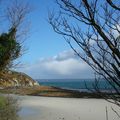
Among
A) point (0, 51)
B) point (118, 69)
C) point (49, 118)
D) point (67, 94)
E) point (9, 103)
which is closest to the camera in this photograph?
point (118, 69)

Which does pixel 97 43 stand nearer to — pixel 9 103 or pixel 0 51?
pixel 9 103

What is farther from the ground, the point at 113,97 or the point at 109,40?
the point at 109,40

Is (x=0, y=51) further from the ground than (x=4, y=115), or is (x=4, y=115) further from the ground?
(x=0, y=51)

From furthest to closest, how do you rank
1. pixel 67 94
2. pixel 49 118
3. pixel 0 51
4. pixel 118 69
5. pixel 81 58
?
pixel 67 94 → pixel 0 51 → pixel 49 118 → pixel 81 58 → pixel 118 69

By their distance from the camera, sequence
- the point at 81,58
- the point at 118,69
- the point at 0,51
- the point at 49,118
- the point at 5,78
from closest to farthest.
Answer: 1. the point at 118,69
2. the point at 81,58
3. the point at 49,118
4. the point at 0,51
5. the point at 5,78

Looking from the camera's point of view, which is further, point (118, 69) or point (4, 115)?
point (4, 115)

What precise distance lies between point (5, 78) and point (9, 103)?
7758 millimetres

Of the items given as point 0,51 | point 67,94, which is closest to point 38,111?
point 0,51

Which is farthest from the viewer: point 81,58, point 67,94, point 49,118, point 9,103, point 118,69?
point 67,94

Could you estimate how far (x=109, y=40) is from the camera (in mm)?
3178

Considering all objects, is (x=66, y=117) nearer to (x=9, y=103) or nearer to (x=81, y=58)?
(x=9, y=103)

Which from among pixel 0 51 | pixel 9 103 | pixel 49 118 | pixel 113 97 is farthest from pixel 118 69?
pixel 0 51

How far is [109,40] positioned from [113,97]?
46cm

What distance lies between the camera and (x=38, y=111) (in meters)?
24.1
